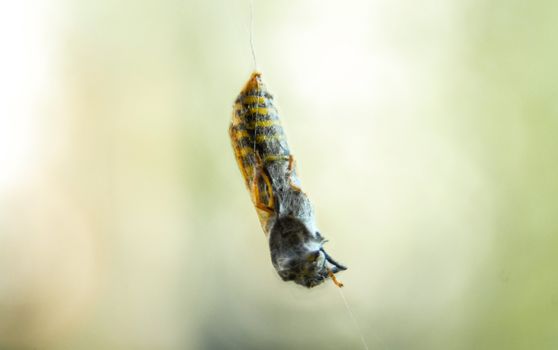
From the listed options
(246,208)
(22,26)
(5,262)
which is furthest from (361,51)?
(5,262)

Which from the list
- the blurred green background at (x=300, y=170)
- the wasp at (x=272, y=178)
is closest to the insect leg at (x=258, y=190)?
the wasp at (x=272, y=178)

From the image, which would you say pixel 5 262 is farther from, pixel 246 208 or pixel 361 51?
pixel 361 51

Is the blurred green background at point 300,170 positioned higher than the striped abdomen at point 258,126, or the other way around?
the blurred green background at point 300,170

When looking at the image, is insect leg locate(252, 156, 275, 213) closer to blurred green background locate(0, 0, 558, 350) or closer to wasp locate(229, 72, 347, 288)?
wasp locate(229, 72, 347, 288)

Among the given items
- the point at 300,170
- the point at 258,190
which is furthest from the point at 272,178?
the point at 300,170

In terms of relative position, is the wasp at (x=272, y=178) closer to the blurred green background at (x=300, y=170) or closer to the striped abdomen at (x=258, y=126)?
the striped abdomen at (x=258, y=126)

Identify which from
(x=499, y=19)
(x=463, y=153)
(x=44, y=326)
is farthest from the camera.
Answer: (x=44, y=326)

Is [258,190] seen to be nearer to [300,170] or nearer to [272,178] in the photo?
[272,178]
